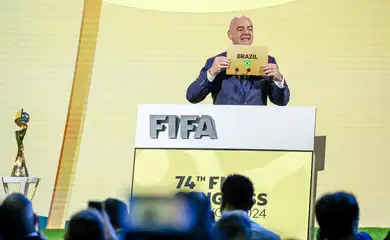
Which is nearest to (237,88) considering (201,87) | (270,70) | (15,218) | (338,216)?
(201,87)

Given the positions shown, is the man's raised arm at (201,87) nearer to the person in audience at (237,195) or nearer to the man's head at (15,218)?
the person in audience at (237,195)

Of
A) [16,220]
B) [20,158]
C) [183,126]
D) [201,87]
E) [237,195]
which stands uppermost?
[201,87]

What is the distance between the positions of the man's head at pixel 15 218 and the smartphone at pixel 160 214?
713 mm

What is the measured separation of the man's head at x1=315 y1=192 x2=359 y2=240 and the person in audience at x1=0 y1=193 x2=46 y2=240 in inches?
29.3

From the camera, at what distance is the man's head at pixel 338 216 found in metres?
1.97

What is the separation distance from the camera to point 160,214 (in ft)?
4.23

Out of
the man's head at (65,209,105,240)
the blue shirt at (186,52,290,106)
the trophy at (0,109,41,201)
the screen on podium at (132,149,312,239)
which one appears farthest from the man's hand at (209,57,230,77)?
the trophy at (0,109,41,201)

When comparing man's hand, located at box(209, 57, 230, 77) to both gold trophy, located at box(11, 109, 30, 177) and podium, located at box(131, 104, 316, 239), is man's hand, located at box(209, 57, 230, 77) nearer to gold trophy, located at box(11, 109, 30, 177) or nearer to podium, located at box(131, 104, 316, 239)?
podium, located at box(131, 104, 316, 239)

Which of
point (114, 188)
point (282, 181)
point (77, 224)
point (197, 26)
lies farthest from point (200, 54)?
point (77, 224)

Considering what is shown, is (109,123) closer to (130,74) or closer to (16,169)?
(130,74)

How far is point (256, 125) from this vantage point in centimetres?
337

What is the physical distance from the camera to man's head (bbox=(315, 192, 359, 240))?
1966 mm

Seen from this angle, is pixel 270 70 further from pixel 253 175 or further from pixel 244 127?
pixel 253 175

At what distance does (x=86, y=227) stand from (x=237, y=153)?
1.73 metres
